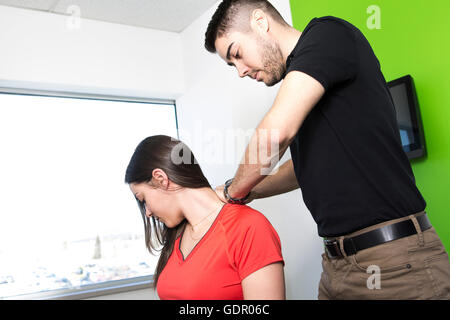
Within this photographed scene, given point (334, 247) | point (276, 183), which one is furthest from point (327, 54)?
point (276, 183)

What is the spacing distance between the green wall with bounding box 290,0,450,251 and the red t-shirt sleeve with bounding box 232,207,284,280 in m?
0.94

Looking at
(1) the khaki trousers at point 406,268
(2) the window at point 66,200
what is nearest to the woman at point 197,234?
(1) the khaki trousers at point 406,268

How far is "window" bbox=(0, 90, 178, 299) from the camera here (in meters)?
3.18

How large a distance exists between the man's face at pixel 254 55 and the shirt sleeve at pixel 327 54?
22 centimetres

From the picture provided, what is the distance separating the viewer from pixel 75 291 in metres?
3.27

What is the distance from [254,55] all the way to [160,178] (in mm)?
503

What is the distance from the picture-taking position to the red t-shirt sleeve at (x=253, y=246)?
4.42 ft

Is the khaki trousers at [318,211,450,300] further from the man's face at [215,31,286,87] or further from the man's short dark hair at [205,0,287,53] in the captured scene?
the man's short dark hair at [205,0,287,53]

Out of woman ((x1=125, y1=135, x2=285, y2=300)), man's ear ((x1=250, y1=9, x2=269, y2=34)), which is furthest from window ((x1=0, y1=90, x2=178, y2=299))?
→ man's ear ((x1=250, y1=9, x2=269, y2=34))

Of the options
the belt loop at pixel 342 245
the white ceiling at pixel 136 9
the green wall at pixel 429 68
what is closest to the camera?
the belt loop at pixel 342 245

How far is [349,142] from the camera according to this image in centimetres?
122

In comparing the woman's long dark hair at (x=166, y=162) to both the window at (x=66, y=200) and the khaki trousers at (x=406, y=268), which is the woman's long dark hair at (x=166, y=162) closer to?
the khaki trousers at (x=406, y=268)

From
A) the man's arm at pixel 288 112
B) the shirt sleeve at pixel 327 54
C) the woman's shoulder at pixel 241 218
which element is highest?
the shirt sleeve at pixel 327 54
